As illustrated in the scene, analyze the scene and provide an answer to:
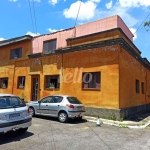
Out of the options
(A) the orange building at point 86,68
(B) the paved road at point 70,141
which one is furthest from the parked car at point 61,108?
(A) the orange building at point 86,68

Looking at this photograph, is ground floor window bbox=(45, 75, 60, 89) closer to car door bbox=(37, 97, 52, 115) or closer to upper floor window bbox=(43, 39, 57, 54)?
upper floor window bbox=(43, 39, 57, 54)

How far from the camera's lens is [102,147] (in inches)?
233

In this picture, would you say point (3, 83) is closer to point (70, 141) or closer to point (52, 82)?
point (52, 82)

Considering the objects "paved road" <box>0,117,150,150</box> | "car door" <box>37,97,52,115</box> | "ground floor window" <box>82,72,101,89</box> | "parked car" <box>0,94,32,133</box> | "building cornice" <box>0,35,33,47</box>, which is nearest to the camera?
"paved road" <box>0,117,150,150</box>

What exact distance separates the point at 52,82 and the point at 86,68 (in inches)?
147

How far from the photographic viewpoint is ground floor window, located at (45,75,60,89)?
1496cm

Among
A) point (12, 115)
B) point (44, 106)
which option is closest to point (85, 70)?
point (44, 106)

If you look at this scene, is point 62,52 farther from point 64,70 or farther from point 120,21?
point 120,21

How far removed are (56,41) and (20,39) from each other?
4.66 meters

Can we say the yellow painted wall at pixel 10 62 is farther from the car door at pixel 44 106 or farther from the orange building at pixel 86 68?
the car door at pixel 44 106

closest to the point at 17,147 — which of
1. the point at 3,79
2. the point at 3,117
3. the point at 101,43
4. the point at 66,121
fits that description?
the point at 3,117

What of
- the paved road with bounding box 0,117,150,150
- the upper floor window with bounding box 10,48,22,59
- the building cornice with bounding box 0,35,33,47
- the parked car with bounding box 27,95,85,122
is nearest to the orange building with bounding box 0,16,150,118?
the upper floor window with bounding box 10,48,22,59

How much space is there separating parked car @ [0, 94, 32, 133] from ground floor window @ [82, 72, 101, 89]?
6760 mm

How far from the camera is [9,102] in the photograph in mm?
6566
